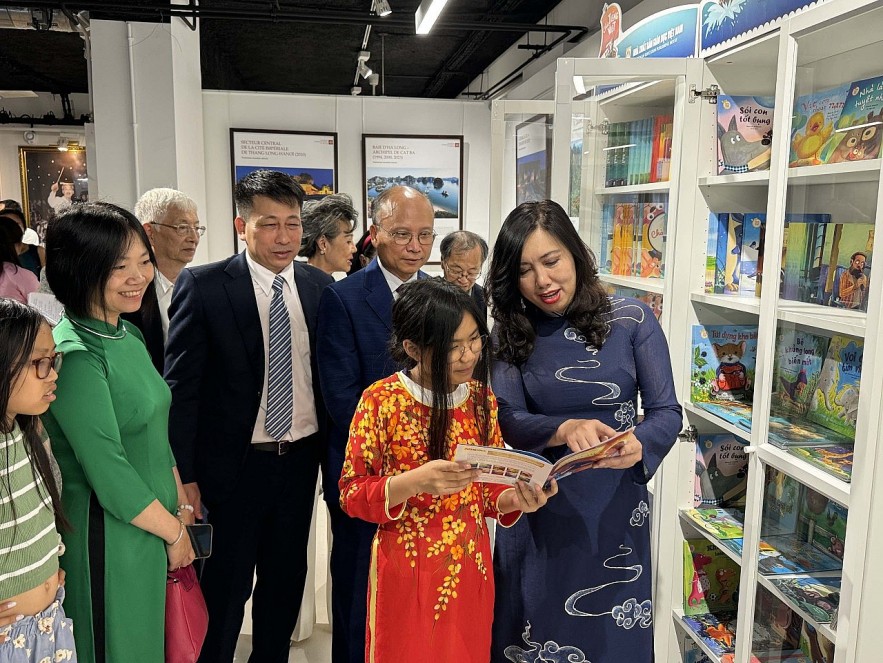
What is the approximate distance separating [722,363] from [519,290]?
1.20m

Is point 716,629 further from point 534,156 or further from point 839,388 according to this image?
point 534,156

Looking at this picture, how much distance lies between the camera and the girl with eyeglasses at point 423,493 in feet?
5.57

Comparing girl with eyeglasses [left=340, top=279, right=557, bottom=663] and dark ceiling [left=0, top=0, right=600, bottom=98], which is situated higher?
dark ceiling [left=0, top=0, right=600, bottom=98]

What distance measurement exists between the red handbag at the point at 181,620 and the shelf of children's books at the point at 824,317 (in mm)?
1925

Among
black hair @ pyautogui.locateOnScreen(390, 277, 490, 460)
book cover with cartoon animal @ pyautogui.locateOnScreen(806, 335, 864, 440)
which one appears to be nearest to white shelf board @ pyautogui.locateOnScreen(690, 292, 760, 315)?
book cover with cartoon animal @ pyautogui.locateOnScreen(806, 335, 864, 440)

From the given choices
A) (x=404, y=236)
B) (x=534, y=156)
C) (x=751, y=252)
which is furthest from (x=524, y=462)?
(x=534, y=156)

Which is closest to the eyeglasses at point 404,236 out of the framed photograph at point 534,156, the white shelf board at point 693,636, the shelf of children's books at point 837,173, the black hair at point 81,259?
the black hair at point 81,259

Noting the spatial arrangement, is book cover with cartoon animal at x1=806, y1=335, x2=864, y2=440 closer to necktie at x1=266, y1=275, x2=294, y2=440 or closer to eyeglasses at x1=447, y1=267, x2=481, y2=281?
necktie at x1=266, y1=275, x2=294, y2=440

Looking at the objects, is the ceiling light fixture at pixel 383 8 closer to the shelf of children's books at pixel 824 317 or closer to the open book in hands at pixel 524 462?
the shelf of children's books at pixel 824 317

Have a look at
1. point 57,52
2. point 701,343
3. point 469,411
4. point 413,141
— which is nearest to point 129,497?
point 469,411

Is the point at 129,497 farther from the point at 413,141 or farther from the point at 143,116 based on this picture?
the point at 413,141

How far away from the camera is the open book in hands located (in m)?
1.48

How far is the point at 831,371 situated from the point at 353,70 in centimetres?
1204

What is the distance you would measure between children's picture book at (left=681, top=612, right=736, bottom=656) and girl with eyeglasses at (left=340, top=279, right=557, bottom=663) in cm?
126
